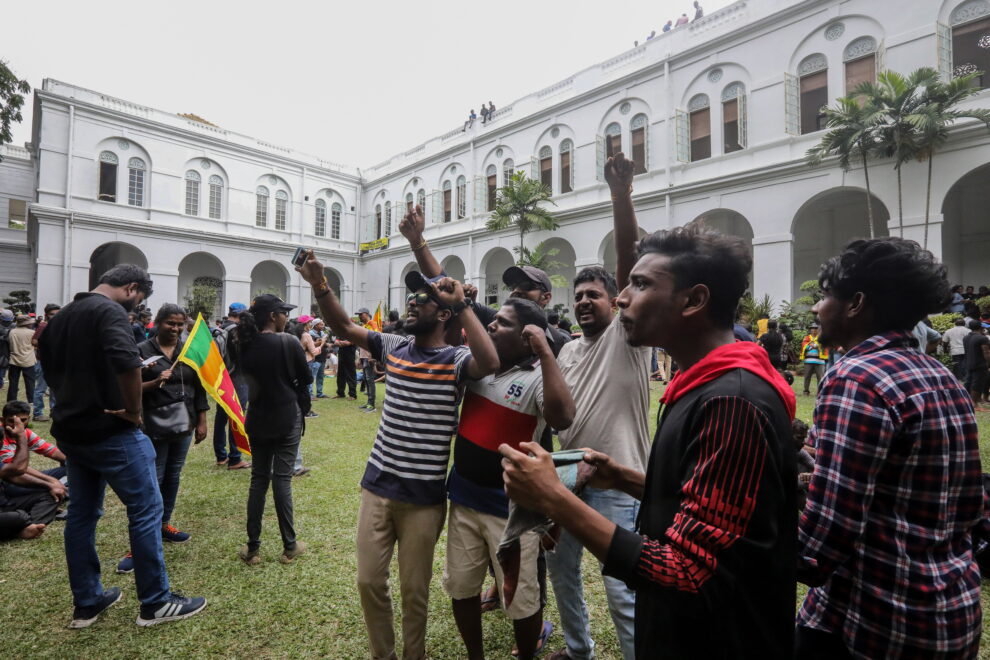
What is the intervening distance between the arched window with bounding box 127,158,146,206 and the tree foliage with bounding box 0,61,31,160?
8.95m

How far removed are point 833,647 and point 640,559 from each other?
2.51ft

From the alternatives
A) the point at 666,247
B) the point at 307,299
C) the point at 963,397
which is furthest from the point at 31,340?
the point at 307,299

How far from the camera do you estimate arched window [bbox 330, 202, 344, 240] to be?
30641 millimetres

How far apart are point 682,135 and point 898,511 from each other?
19.2m

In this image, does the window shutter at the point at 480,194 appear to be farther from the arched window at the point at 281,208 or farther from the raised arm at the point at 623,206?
the raised arm at the point at 623,206

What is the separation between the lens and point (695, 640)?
113cm

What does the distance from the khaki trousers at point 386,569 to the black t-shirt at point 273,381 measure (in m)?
1.69

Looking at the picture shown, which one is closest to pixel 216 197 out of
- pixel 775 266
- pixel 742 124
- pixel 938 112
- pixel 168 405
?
pixel 742 124

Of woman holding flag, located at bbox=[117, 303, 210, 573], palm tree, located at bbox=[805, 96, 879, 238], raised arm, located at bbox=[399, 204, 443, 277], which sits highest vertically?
palm tree, located at bbox=[805, 96, 879, 238]

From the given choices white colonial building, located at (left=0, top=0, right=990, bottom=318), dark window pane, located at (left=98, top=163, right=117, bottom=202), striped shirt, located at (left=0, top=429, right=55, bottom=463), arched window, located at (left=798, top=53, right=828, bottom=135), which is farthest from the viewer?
dark window pane, located at (left=98, top=163, right=117, bottom=202)

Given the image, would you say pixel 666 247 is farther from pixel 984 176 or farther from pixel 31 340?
pixel 984 176

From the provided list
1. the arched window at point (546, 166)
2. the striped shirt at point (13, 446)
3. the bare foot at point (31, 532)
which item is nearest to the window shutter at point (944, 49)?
the arched window at point (546, 166)

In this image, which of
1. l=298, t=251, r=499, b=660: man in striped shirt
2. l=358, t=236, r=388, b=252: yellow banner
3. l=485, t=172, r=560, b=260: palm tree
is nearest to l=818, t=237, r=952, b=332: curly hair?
l=298, t=251, r=499, b=660: man in striped shirt

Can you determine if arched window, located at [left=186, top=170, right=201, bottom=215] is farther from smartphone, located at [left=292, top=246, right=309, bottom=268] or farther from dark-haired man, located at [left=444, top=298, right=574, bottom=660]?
dark-haired man, located at [left=444, top=298, right=574, bottom=660]
